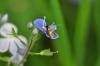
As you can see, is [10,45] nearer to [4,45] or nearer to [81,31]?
[4,45]

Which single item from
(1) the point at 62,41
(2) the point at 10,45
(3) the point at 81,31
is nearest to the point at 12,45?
(2) the point at 10,45

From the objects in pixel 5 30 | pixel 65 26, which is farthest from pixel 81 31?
pixel 5 30

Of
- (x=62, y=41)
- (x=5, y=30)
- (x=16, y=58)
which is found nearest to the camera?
(x=16, y=58)

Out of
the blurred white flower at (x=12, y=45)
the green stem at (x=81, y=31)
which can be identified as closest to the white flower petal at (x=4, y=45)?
the blurred white flower at (x=12, y=45)

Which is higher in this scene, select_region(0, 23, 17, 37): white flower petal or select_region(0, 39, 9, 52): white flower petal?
select_region(0, 23, 17, 37): white flower petal

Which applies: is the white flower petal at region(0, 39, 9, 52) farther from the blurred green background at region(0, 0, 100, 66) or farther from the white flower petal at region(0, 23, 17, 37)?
the blurred green background at region(0, 0, 100, 66)

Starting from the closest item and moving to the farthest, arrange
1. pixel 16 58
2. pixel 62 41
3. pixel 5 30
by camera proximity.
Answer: pixel 16 58
pixel 5 30
pixel 62 41

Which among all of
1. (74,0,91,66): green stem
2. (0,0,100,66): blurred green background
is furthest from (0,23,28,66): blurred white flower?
(74,0,91,66): green stem

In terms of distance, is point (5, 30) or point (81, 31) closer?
point (5, 30)

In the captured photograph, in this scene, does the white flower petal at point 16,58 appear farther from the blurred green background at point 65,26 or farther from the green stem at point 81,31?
the green stem at point 81,31
